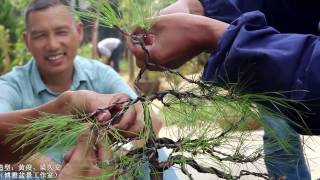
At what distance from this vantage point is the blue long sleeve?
2.00 feet

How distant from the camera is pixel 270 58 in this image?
61cm

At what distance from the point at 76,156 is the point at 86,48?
17.3ft

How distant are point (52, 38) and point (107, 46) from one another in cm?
329

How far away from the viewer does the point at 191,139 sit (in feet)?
2.37

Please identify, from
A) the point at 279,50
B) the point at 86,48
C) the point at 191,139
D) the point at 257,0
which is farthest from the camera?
the point at 86,48

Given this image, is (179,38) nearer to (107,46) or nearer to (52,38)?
(52,38)

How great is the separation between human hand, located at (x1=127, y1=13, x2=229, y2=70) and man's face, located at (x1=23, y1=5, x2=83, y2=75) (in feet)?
3.02

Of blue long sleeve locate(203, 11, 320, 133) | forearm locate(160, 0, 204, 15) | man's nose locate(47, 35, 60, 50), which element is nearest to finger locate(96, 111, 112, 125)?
blue long sleeve locate(203, 11, 320, 133)

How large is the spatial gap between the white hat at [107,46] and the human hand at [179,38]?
13.5ft

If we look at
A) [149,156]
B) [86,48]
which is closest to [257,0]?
[149,156]

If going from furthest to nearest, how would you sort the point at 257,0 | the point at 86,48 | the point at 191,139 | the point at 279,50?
the point at 86,48 < the point at 257,0 < the point at 191,139 < the point at 279,50

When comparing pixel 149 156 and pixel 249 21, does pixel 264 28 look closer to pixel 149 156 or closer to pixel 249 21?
pixel 249 21

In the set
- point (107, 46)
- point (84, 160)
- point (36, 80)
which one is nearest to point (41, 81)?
point (36, 80)

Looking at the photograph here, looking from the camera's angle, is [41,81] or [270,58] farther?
[41,81]
